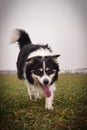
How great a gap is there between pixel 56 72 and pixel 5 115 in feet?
2.08

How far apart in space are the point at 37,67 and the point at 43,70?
7 cm

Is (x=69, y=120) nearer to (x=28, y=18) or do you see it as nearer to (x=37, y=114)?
(x=37, y=114)

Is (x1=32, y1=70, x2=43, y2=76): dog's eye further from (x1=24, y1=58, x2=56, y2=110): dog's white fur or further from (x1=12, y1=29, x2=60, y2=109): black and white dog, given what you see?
(x1=24, y1=58, x2=56, y2=110): dog's white fur

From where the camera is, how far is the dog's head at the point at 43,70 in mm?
2762

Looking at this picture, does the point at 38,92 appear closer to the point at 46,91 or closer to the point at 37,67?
the point at 46,91

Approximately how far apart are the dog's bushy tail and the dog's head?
18 cm

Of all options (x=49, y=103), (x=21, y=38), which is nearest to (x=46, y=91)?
(x=49, y=103)

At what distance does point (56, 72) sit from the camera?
9.33ft

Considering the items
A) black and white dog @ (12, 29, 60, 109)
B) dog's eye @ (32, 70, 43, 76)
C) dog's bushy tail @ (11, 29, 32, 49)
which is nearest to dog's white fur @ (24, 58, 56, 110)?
black and white dog @ (12, 29, 60, 109)

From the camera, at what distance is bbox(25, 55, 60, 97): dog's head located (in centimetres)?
276

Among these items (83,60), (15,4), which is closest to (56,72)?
(83,60)

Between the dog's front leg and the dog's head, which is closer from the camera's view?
the dog's head

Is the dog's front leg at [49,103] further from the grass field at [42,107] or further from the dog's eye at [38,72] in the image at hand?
the dog's eye at [38,72]

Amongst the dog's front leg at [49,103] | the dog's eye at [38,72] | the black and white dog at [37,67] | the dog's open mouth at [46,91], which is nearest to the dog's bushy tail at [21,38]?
the black and white dog at [37,67]
